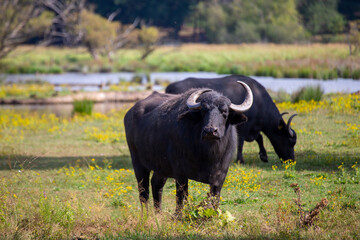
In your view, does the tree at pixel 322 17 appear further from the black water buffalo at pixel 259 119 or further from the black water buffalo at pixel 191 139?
the black water buffalo at pixel 191 139

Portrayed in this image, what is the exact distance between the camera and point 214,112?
5453mm

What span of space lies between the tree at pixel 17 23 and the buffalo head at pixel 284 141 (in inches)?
1338

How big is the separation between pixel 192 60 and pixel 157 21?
10.3m

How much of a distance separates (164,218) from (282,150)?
187 inches

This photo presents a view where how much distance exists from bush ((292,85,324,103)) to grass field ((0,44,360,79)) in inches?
78.8

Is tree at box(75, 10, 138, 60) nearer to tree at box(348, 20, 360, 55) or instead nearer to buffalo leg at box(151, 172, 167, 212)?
tree at box(348, 20, 360, 55)

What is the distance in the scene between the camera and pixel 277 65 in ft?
81.1

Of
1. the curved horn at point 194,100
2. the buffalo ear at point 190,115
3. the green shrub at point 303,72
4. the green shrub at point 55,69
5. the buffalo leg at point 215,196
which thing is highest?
the curved horn at point 194,100

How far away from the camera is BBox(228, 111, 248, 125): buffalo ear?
572 centimetres

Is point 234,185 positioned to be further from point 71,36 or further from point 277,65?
point 71,36

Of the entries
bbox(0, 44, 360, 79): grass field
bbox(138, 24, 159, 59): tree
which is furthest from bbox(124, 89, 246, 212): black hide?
bbox(138, 24, 159, 59): tree

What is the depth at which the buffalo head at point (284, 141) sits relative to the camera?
972 cm

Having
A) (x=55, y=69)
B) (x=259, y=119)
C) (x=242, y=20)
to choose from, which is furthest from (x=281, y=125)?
(x=55, y=69)

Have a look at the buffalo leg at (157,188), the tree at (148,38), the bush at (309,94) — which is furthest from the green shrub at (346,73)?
the tree at (148,38)
